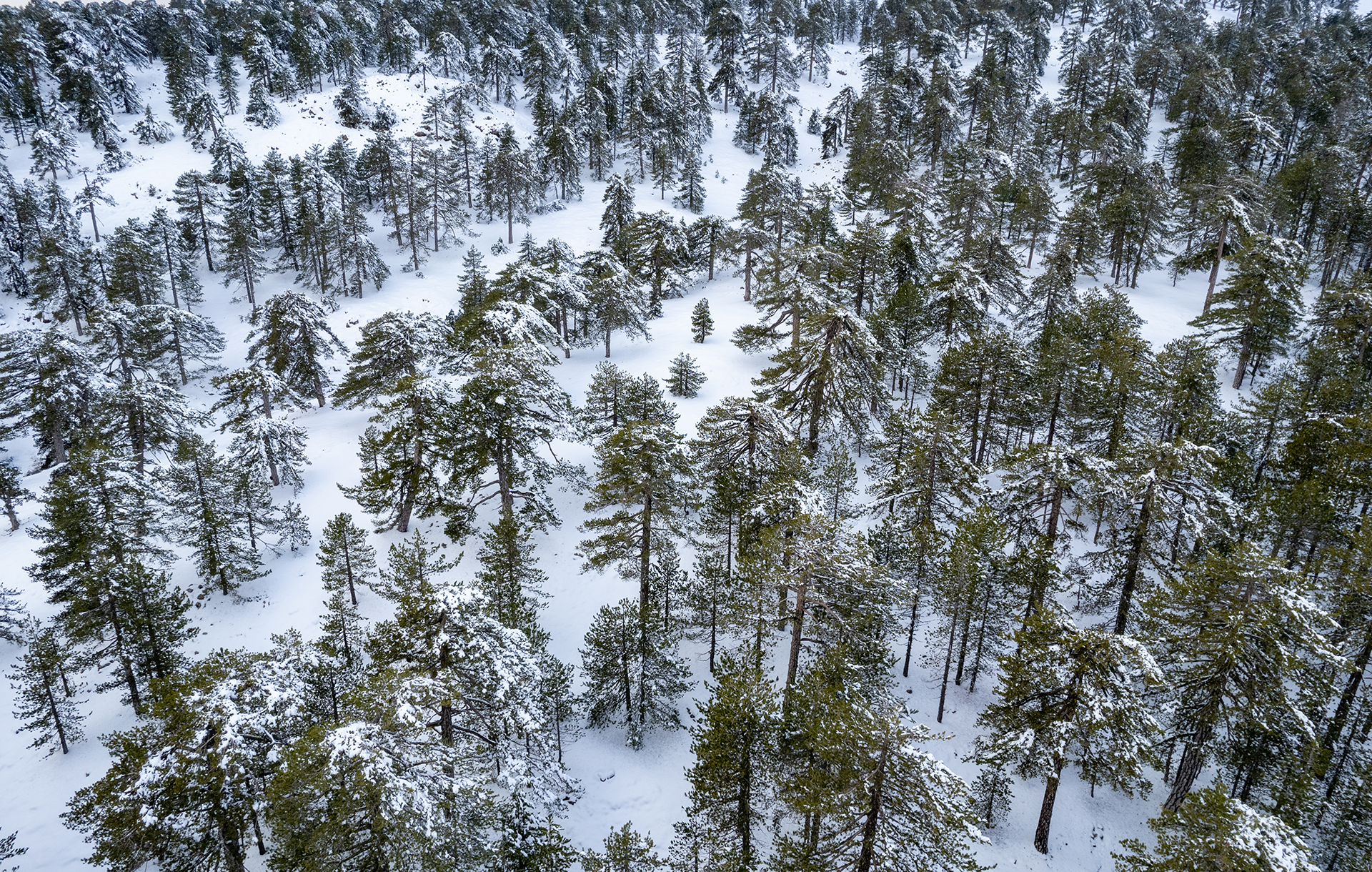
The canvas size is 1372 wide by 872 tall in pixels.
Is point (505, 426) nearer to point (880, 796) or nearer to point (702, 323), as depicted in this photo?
point (880, 796)

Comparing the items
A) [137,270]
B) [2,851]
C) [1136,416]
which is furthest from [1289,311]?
[137,270]

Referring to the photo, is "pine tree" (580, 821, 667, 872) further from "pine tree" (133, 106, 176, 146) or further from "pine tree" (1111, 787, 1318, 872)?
"pine tree" (133, 106, 176, 146)

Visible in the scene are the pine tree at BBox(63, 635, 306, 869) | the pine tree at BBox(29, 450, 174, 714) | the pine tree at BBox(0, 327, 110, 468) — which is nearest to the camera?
the pine tree at BBox(63, 635, 306, 869)

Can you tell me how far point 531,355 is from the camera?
3344 cm

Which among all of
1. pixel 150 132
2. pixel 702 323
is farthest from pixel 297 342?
pixel 150 132

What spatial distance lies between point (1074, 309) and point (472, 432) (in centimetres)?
3787

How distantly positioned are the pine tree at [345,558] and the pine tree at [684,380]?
66.4ft

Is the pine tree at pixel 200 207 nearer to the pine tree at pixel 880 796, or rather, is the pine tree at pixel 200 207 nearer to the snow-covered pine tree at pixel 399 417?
the snow-covered pine tree at pixel 399 417

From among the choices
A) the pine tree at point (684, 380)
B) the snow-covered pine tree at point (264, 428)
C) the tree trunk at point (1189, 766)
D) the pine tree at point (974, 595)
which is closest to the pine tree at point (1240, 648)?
the tree trunk at point (1189, 766)

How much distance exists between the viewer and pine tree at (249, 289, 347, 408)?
43.2 meters

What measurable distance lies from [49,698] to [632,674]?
21.2 meters

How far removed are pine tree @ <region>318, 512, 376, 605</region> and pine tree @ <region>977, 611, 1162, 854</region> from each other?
2348cm

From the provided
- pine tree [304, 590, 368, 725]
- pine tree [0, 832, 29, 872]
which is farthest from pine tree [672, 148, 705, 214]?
pine tree [0, 832, 29, 872]

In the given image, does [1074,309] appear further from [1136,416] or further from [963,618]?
[963,618]
